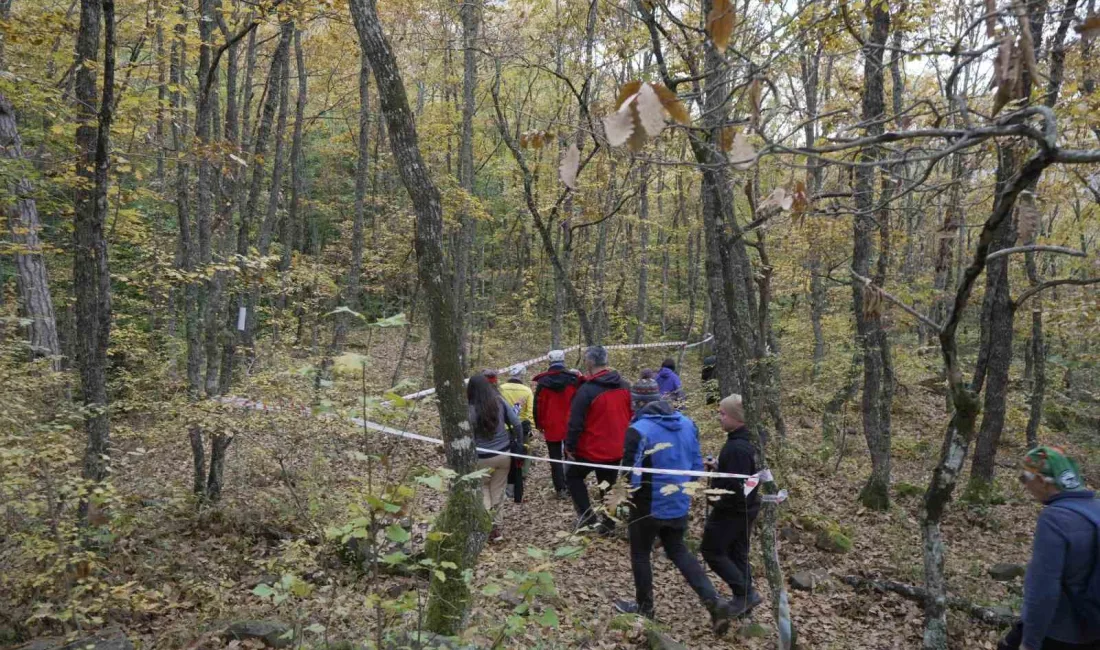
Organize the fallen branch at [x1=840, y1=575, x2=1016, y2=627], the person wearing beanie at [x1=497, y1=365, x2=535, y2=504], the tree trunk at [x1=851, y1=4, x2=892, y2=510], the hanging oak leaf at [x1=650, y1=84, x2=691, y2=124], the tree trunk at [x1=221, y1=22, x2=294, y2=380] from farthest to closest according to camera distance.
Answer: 1. the person wearing beanie at [x1=497, y1=365, x2=535, y2=504]
2. the tree trunk at [x1=851, y1=4, x2=892, y2=510]
3. the tree trunk at [x1=221, y1=22, x2=294, y2=380]
4. the fallen branch at [x1=840, y1=575, x2=1016, y2=627]
5. the hanging oak leaf at [x1=650, y1=84, x2=691, y2=124]

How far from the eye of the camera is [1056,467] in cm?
352

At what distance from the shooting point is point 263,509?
7.22 m

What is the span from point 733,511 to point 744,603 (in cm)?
85

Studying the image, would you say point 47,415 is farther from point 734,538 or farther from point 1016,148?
point 1016,148

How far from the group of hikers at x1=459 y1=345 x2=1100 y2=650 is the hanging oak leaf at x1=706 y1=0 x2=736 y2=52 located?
2678mm

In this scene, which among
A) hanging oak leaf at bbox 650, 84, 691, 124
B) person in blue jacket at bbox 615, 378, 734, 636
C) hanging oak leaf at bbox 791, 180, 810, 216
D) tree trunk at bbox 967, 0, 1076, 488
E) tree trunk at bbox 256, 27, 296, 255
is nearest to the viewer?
hanging oak leaf at bbox 650, 84, 691, 124

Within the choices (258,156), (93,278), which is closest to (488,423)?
(93,278)

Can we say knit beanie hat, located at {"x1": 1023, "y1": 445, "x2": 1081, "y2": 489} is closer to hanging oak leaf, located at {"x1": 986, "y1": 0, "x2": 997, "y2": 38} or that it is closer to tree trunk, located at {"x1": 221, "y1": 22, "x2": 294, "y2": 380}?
hanging oak leaf, located at {"x1": 986, "y1": 0, "x2": 997, "y2": 38}

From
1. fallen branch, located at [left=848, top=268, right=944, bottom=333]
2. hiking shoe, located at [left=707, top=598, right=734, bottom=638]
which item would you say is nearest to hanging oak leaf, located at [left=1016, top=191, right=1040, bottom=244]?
fallen branch, located at [left=848, top=268, right=944, bottom=333]

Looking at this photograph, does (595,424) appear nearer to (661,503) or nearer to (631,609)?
(661,503)

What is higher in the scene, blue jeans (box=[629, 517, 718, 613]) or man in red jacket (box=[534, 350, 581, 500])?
man in red jacket (box=[534, 350, 581, 500])

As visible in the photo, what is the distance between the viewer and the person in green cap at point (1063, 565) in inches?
134

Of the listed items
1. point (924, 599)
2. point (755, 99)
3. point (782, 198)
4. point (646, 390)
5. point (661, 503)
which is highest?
point (755, 99)

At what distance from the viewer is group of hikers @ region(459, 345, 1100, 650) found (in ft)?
11.3
